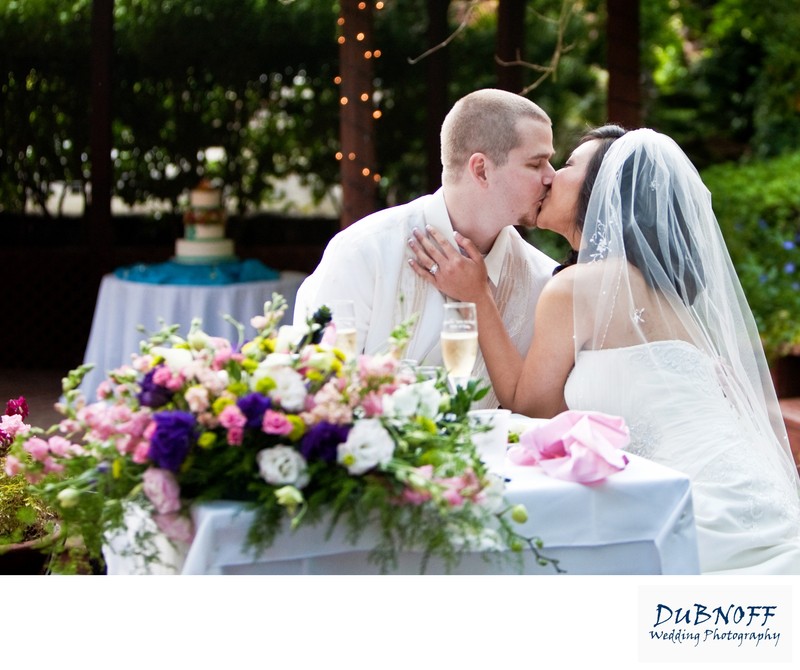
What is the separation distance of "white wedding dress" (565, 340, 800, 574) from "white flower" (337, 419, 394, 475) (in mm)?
1073

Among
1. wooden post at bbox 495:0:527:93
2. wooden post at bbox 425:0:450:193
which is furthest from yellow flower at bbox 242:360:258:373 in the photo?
wooden post at bbox 425:0:450:193

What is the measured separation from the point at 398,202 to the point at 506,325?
18.6 feet

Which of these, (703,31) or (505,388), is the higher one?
(703,31)

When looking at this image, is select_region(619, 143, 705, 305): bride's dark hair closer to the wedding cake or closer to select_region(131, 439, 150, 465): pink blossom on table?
select_region(131, 439, 150, 465): pink blossom on table

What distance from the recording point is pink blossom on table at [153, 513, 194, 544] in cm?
212

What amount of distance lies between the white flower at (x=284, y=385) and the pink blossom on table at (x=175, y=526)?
29cm

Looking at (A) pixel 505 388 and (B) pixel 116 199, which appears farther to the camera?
(B) pixel 116 199

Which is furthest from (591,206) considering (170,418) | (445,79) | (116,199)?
(116,199)

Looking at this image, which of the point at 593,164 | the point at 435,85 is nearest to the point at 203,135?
the point at 435,85

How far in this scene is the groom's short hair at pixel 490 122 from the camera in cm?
346

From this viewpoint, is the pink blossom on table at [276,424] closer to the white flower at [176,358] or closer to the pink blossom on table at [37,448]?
the white flower at [176,358]
